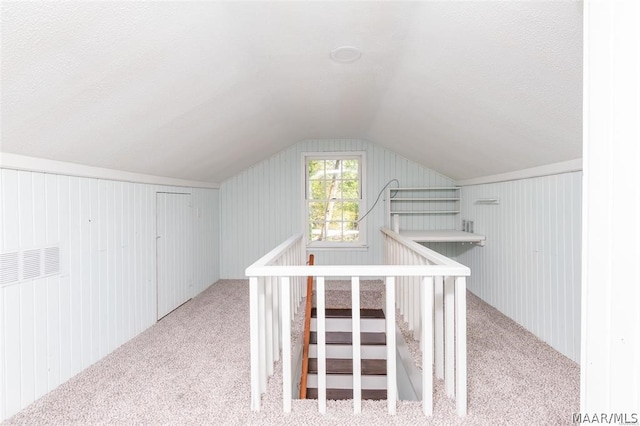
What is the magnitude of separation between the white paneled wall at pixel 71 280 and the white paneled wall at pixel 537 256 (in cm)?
345

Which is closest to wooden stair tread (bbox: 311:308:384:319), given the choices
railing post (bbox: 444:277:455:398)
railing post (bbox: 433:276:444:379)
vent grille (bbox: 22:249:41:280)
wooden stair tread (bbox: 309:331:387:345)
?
wooden stair tread (bbox: 309:331:387:345)

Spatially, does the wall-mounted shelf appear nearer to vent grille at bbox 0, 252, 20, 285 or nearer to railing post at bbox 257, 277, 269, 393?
railing post at bbox 257, 277, 269, 393

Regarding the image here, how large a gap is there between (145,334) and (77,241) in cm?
113

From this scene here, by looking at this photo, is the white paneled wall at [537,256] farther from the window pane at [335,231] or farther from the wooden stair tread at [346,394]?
the window pane at [335,231]

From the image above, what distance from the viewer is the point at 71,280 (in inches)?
92.3

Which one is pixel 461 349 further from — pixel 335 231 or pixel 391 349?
pixel 335 231

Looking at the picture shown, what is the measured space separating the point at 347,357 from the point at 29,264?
260cm

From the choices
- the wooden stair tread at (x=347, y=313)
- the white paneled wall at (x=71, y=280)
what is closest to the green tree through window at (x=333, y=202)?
the wooden stair tread at (x=347, y=313)

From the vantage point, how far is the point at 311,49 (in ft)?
7.41

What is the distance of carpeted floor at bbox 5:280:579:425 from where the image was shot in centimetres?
172

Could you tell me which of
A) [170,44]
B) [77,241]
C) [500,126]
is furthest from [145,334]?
[500,126]

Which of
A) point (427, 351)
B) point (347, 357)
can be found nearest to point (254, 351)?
point (427, 351)

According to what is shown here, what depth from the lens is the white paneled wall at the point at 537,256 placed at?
2484 mm

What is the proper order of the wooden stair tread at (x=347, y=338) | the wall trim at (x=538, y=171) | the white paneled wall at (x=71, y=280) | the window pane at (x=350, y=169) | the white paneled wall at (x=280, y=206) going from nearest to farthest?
the white paneled wall at (x=71, y=280) → the wall trim at (x=538, y=171) → the wooden stair tread at (x=347, y=338) → the white paneled wall at (x=280, y=206) → the window pane at (x=350, y=169)
